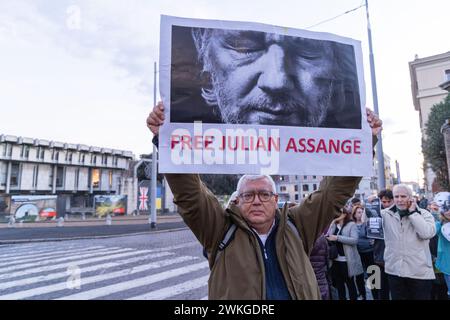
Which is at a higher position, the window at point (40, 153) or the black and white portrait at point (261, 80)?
the window at point (40, 153)

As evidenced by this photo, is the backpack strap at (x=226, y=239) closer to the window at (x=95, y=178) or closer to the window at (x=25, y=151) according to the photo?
the window at (x=25, y=151)

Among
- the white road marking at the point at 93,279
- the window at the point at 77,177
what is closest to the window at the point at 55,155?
the window at the point at 77,177

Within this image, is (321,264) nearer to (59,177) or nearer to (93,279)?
(93,279)

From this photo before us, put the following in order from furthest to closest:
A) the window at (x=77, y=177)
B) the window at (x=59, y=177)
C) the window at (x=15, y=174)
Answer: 1. the window at (x=77, y=177)
2. the window at (x=59, y=177)
3. the window at (x=15, y=174)

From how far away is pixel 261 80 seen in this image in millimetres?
2238

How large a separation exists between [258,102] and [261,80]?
0.17 metres

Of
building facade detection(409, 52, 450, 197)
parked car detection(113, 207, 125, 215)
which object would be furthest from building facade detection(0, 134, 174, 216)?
building facade detection(409, 52, 450, 197)

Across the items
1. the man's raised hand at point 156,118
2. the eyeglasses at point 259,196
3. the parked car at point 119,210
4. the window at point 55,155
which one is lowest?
the parked car at point 119,210

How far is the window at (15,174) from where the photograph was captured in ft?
137

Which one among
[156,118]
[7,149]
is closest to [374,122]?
[156,118]

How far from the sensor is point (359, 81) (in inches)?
96.0

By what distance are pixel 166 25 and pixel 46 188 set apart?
49.7 metres

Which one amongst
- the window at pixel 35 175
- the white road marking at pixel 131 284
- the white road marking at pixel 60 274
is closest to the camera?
the white road marking at pixel 131 284

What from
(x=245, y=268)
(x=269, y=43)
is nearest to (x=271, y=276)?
(x=245, y=268)
